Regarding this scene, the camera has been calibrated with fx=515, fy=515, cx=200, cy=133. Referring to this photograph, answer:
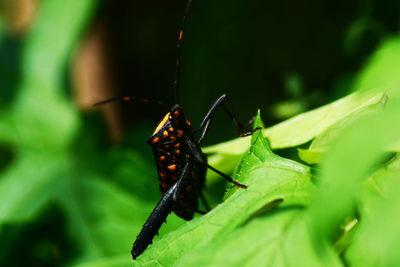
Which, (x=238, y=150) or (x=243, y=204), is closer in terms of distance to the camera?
(x=243, y=204)

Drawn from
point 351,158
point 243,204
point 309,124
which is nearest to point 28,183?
point 309,124

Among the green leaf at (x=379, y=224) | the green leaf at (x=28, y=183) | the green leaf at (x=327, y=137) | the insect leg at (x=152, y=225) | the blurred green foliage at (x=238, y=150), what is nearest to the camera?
the green leaf at (x=379, y=224)

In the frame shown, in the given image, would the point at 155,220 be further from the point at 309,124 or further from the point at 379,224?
the point at 379,224

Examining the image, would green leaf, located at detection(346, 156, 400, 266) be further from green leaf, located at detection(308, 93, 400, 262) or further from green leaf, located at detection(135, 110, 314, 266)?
green leaf, located at detection(135, 110, 314, 266)

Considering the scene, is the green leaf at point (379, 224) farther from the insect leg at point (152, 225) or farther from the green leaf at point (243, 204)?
the insect leg at point (152, 225)

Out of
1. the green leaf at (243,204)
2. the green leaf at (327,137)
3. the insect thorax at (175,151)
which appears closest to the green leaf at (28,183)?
the insect thorax at (175,151)

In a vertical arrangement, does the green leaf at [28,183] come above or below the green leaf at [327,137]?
below

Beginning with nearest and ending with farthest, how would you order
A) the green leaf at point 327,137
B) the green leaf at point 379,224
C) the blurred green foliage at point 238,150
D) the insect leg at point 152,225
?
the green leaf at point 379,224 < the blurred green foliage at point 238,150 < the green leaf at point 327,137 < the insect leg at point 152,225

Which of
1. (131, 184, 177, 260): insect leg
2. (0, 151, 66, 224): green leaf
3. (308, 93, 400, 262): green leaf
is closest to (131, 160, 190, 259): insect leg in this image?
(131, 184, 177, 260): insect leg
